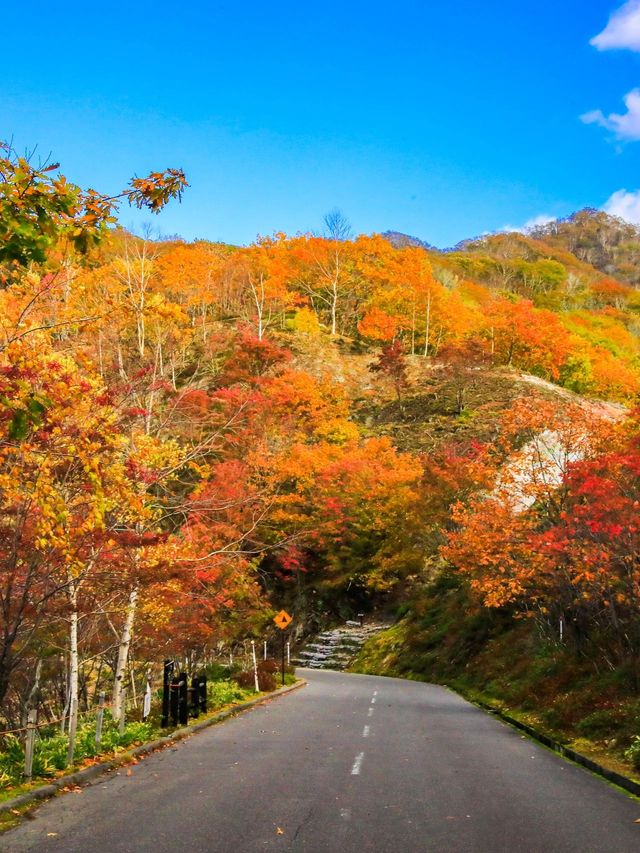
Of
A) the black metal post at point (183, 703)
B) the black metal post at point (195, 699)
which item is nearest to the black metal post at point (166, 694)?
the black metal post at point (183, 703)

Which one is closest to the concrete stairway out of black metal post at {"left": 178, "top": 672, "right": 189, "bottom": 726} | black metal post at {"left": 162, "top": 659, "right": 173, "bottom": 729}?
black metal post at {"left": 178, "top": 672, "right": 189, "bottom": 726}

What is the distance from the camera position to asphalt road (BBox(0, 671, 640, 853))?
21.8ft

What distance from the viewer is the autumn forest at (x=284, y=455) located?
8.83m

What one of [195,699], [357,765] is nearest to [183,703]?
[195,699]

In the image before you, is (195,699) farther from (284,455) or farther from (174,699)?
(284,455)

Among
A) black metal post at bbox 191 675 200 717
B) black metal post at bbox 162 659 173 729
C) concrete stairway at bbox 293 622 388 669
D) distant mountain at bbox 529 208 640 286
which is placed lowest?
concrete stairway at bbox 293 622 388 669

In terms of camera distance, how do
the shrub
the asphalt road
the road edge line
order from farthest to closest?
the shrub → the road edge line → the asphalt road

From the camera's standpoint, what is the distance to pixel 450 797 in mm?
8555

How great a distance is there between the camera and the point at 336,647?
4172 cm

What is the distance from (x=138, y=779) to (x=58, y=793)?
3.90ft

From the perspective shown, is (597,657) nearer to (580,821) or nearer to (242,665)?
(580,821)

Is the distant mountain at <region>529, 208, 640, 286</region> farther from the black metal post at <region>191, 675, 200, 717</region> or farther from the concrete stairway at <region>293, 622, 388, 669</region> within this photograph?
the black metal post at <region>191, 675, 200, 717</region>

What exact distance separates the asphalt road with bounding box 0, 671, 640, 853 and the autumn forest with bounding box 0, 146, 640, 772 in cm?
281

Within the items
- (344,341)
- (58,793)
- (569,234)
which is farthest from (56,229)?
(569,234)
